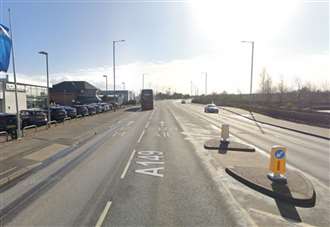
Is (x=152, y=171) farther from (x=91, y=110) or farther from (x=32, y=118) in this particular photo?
(x=91, y=110)

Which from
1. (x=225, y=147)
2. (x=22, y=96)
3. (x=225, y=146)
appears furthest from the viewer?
(x=22, y=96)

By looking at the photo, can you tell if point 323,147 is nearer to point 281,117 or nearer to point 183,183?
point 183,183

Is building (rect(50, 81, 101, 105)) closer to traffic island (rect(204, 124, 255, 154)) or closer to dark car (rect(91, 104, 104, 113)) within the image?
dark car (rect(91, 104, 104, 113))

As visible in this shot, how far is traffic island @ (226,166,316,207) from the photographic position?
6273mm

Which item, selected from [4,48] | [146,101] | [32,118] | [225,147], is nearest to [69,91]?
[146,101]

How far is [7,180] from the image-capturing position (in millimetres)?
7703

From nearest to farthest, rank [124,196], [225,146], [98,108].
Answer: [124,196]
[225,146]
[98,108]

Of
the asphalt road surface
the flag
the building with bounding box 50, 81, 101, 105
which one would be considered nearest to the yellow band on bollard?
the asphalt road surface

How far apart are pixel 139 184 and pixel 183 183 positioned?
1.24 meters

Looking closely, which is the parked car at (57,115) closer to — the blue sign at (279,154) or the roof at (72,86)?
the blue sign at (279,154)

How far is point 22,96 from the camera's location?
41812mm

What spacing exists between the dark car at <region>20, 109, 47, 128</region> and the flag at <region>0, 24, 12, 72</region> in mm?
8786

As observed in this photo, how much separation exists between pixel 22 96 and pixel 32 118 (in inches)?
946

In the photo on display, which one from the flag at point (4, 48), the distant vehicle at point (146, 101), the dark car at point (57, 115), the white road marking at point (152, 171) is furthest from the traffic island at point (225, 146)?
the distant vehicle at point (146, 101)
